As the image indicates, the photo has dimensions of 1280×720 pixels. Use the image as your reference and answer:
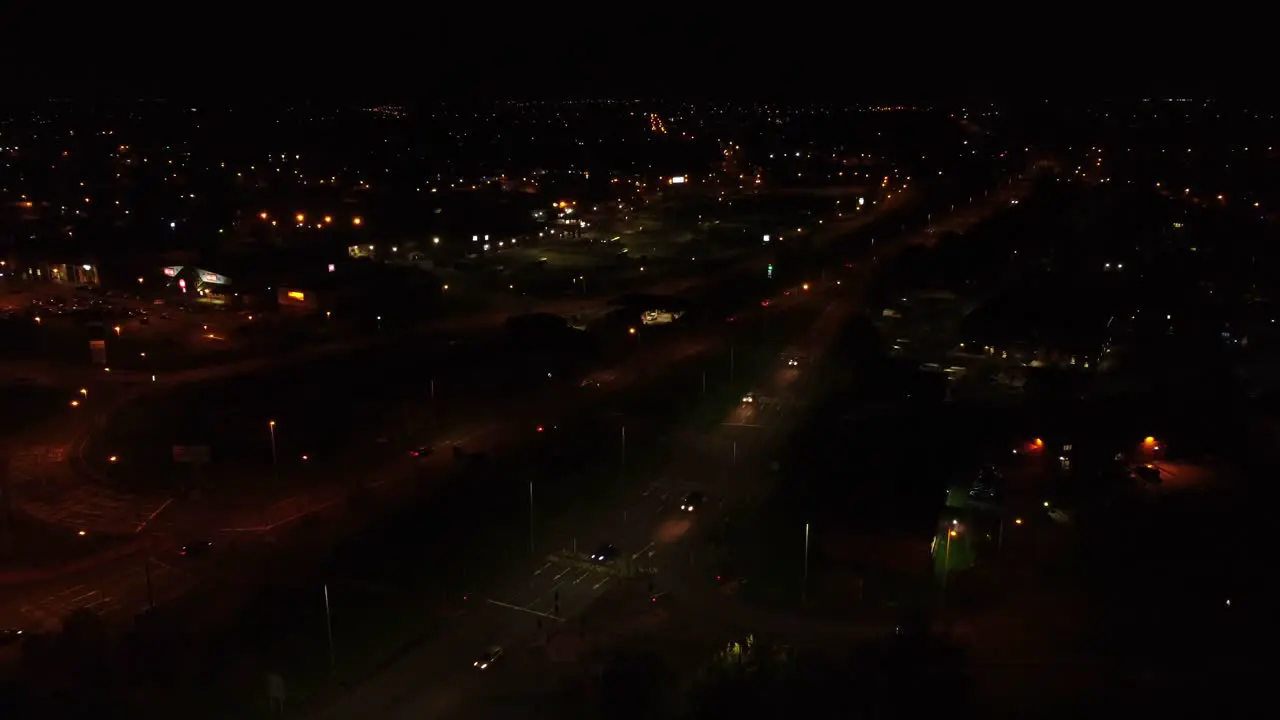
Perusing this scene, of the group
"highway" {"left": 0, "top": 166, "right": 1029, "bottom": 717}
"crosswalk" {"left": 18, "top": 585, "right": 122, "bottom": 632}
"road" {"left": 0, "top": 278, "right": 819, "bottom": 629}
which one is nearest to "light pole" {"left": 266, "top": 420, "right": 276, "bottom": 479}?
"road" {"left": 0, "top": 278, "right": 819, "bottom": 629}

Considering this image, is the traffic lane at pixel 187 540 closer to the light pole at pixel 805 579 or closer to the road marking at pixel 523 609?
the road marking at pixel 523 609

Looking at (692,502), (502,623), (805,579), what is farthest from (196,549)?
(805,579)

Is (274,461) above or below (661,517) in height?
above

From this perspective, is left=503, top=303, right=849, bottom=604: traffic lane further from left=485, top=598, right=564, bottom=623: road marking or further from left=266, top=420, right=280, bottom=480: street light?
left=266, top=420, right=280, bottom=480: street light

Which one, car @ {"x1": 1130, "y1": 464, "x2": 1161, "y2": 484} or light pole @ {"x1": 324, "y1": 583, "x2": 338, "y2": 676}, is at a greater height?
light pole @ {"x1": 324, "y1": 583, "x2": 338, "y2": 676}

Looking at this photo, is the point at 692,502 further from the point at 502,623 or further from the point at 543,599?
the point at 502,623

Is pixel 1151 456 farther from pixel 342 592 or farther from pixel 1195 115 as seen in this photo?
pixel 1195 115
